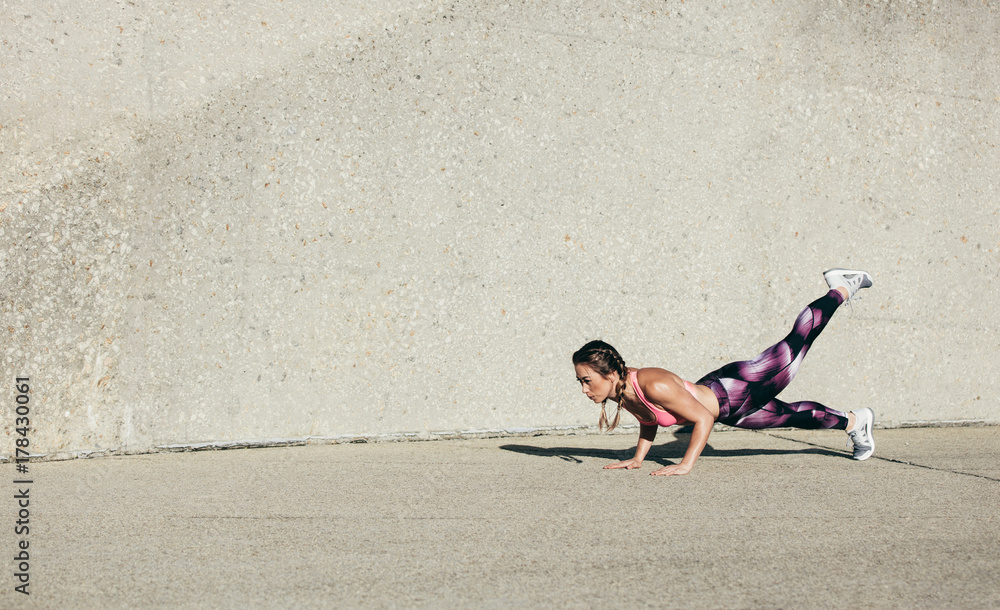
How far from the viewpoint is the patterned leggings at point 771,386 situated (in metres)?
3.83

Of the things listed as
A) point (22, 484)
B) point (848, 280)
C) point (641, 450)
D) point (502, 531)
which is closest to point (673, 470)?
point (641, 450)

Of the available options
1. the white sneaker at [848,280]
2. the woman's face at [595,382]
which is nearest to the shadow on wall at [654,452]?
the woman's face at [595,382]

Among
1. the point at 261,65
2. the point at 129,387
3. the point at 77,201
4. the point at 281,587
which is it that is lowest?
the point at 281,587

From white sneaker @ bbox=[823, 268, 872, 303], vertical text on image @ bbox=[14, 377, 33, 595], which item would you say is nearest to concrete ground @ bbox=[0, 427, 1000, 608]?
vertical text on image @ bbox=[14, 377, 33, 595]

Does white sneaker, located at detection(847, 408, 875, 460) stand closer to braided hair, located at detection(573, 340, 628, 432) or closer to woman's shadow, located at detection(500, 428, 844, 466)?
woman's shadow, located at detection(500, 428, 844, 466)

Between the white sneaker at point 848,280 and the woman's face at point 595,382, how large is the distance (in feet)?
5.47

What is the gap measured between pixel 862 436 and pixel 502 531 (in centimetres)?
235

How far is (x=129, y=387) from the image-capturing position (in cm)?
384

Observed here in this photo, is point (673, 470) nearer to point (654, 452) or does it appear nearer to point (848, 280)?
point (654, 452)

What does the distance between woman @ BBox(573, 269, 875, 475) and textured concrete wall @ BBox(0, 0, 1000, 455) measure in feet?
2.42

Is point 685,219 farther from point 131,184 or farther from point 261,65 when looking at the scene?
point 131,184

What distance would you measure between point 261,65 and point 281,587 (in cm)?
292

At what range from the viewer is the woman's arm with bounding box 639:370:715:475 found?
3.44 meters

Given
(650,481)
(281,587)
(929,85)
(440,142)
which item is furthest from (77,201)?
(929,85)
